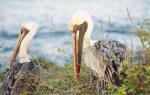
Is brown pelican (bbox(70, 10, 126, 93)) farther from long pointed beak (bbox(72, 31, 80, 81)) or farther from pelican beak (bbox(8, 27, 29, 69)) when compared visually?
pelican beak (bbox(8, 27, 29, 69))

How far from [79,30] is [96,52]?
0.78 metres

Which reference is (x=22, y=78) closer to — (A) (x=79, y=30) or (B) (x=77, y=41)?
(B) (x=77, y=41)

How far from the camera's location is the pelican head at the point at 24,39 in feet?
20.0

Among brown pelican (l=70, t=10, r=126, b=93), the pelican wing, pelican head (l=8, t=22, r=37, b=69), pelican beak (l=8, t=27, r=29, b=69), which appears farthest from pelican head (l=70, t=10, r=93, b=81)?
pelican beak (l=8, t=27, r=29, b=69)

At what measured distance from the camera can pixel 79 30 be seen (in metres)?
5.29

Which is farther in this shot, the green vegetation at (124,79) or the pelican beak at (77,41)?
the pelican beak at (77,41)

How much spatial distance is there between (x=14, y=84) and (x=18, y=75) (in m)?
0.19

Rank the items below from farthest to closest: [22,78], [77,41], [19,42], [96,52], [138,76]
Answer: [19,42], [77,41], [22,78], [96,52], [138,76]

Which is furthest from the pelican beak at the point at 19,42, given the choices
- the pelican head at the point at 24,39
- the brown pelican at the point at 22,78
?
the brown pelican at the point at 22,78

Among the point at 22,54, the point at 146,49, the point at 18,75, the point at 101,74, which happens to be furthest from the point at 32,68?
the point at 146,49

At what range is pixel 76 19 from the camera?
17.6ft

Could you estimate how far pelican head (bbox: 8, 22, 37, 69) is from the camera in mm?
6082

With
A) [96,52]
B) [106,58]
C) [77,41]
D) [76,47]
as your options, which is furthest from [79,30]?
[106,58]

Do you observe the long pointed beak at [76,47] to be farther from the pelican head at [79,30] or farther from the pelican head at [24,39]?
the pelican head at [24,39]
